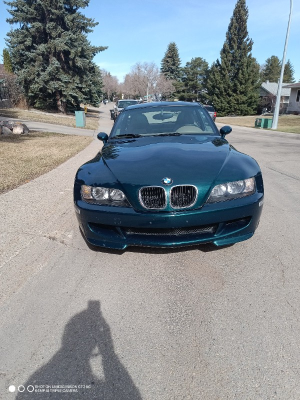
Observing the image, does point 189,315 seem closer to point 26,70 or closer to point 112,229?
point 112,229

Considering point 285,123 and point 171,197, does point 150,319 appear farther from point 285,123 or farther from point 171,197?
point 285,123

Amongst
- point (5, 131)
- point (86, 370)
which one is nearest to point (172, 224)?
point (86, 370)

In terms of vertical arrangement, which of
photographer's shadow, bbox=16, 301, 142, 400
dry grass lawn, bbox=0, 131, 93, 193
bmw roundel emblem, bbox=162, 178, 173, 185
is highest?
bmw roundel emblem, bbox=162, 178, 173, 185

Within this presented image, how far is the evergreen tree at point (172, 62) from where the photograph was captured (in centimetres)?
7775

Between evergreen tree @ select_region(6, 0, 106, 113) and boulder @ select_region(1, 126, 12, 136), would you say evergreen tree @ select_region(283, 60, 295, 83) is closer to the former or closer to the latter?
evergreen tree @ select_region(6, 0, 106, 113)

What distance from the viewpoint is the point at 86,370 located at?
1772 mm

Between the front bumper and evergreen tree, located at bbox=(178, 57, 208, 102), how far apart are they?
213 feet

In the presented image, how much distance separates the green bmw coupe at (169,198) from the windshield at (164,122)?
1.04 m

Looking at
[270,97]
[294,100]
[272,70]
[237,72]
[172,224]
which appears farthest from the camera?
[272,70]

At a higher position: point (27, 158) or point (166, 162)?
point (166, 162)

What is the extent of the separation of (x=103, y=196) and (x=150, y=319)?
3.78 ft

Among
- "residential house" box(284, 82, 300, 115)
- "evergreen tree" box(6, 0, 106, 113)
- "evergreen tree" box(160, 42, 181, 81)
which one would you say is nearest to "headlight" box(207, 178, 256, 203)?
"evergreen tree" box(6, 0, 106, 113)

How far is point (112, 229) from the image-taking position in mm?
2697

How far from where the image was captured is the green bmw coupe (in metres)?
2.52
